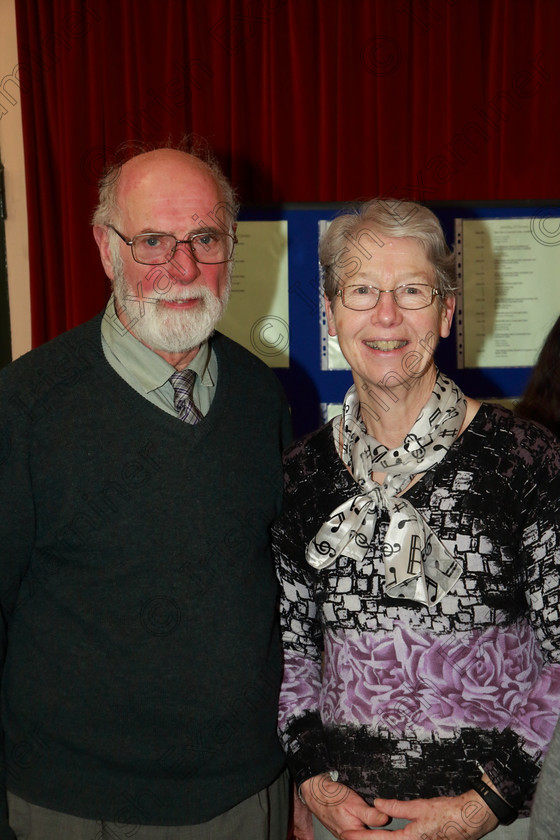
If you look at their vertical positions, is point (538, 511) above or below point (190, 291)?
below

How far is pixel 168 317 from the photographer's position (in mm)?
1573

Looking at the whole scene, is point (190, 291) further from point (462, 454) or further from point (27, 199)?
point (27, 199)

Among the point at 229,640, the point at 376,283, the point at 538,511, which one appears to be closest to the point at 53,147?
the point at 376,283

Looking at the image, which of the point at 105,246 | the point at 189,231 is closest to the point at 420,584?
the point at 189,231

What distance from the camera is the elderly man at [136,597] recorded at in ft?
4.79

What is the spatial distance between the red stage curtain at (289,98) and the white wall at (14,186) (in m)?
0.09

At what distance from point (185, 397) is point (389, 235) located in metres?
0.53

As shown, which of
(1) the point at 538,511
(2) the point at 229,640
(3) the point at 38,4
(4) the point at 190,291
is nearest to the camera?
(1) the point at 538,511

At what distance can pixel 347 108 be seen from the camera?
2.92 m

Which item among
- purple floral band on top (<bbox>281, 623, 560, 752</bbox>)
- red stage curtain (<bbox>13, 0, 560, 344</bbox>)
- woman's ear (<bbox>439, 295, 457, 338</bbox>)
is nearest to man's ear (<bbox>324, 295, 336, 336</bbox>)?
woman's ear (<bbox>439, 295, 457, 338</bbox>)

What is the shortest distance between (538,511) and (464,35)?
2.26 m

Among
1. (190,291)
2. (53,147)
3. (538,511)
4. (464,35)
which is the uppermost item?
(464,35)

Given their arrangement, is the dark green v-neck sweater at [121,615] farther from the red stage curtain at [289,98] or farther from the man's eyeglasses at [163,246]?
the red stage curtain at [289,98]

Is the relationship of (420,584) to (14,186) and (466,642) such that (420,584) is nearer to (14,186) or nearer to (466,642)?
(466,642)
